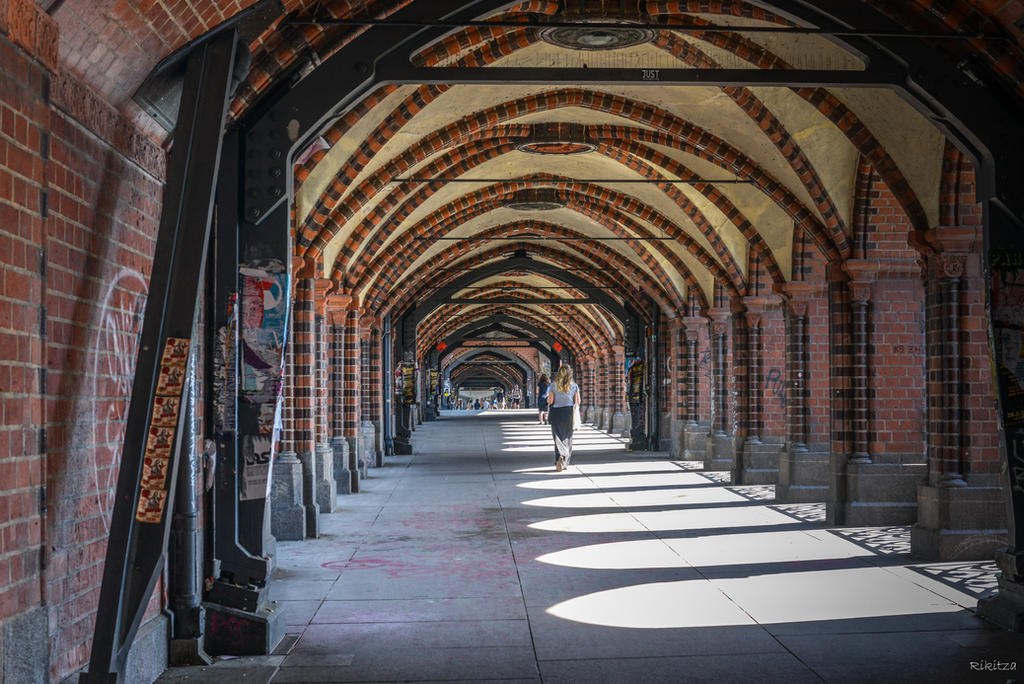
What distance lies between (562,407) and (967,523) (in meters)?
9.29

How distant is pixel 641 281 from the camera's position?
24250 millimetres

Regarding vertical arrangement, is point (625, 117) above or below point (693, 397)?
above

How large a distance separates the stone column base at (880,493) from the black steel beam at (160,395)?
29.2 feet

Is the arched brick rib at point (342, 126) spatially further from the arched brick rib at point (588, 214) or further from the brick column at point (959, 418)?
the arched brick rib at point (588, 214)

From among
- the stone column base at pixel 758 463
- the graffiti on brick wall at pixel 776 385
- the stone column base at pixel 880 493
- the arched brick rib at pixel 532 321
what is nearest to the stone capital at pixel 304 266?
the stone column base at pixel 880 493

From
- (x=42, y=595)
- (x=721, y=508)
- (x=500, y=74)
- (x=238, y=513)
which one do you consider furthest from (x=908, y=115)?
(x=42, y=595)

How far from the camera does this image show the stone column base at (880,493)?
12.1 metres

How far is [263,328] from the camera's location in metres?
6.92

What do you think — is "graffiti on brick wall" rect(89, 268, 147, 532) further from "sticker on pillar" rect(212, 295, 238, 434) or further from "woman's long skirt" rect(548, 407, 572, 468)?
"woman's long skirt" rect(548, 407, 572, 468)

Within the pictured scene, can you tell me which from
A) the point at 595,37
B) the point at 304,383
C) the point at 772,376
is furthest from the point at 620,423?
the point at 595,37

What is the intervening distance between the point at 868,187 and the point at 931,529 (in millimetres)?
4078

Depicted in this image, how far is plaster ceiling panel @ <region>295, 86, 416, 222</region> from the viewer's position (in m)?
11.8

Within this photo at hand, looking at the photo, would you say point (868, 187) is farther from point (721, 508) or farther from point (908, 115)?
point (721, 508)

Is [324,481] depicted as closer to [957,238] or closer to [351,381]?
[351,381]
